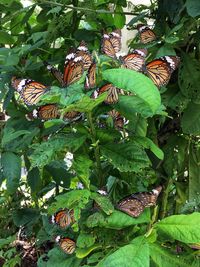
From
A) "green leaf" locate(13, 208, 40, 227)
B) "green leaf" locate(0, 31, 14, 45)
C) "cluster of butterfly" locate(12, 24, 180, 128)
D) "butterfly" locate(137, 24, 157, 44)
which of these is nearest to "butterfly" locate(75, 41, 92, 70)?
"cluster of butterfly" locate(12, 24, 180, 128)

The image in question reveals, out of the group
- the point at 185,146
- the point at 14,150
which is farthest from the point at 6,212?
the point at 185,146

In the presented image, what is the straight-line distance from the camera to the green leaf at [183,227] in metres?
0.79

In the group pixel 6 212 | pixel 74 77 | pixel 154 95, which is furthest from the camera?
pixel 6 212

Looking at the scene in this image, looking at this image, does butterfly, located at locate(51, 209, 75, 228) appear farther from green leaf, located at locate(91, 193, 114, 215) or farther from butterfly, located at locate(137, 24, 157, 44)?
butterfly, located at locate(137, 24, 157, 44)

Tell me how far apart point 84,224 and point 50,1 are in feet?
2.28

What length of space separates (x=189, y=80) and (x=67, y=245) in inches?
19.3

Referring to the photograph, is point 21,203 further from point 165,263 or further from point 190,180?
point 165,263

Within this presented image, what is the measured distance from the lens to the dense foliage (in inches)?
32.7

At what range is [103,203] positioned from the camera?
2.82ft

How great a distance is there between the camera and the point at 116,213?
0.88 metres

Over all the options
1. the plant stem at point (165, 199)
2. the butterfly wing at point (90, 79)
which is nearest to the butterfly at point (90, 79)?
the butterfly wing at point (90, 79)

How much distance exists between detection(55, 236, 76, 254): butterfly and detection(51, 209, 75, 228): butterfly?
0.17ft

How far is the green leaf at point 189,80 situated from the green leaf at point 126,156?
0.30 m

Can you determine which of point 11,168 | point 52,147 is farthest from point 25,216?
point 52,147
